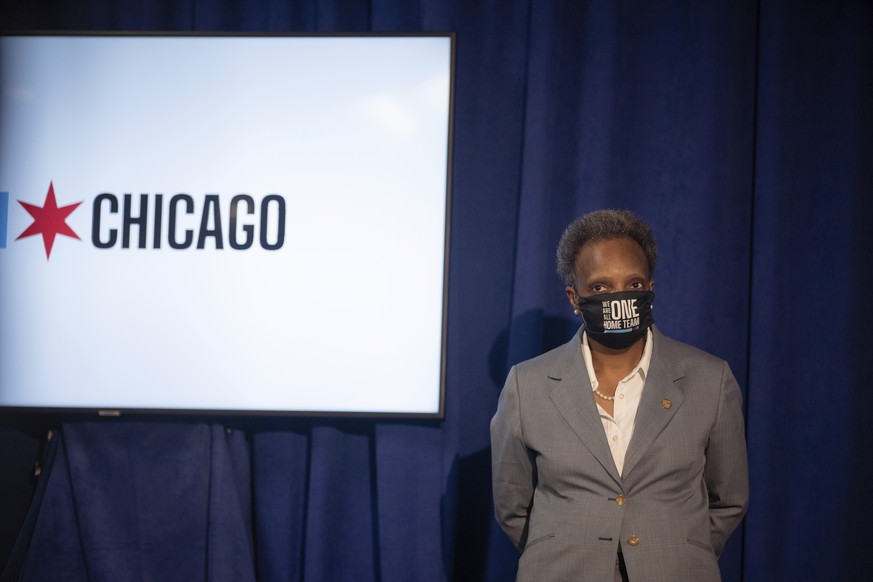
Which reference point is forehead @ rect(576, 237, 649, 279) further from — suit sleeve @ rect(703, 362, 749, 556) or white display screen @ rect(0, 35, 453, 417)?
white display screen @ rect(0, 35, 453, 417)

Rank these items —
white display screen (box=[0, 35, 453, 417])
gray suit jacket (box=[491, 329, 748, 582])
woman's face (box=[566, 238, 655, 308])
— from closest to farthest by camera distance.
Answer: gray suit jacket (box=[491, 329, 748, 582])
woman's face (box=[566, 238, 655, 308])
white display screen (box=[0, 35, 453, 417])

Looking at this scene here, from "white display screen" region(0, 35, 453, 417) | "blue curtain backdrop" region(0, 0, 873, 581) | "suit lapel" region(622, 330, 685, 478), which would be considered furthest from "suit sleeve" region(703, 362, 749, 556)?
"white display screen" region(0, 35, 453, 417)

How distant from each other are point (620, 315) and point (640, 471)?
35 centimetres

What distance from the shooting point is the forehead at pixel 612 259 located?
1650mm

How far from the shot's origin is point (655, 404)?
159 cm

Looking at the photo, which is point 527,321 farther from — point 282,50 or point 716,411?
point 282,50

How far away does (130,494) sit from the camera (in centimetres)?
228

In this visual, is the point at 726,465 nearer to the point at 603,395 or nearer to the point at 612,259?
the point at 603,395

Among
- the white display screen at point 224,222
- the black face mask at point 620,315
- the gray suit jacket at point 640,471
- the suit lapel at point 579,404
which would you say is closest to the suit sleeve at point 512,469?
the gray suit jacket at point 640,471

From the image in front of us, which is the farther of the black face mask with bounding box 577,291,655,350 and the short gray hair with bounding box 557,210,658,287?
the short gray hair with bounding box 557,210,658,287

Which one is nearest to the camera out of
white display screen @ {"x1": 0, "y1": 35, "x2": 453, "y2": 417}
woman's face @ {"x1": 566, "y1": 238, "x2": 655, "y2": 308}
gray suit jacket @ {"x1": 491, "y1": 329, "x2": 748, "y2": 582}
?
gray suit jacket @ {"x1": 491, "y1": 329, "x2": 748, "y2": 582}

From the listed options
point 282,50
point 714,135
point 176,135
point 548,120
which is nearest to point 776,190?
point 714,135

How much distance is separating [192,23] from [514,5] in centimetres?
112

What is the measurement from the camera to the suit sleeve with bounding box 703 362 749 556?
1631 millimetres
